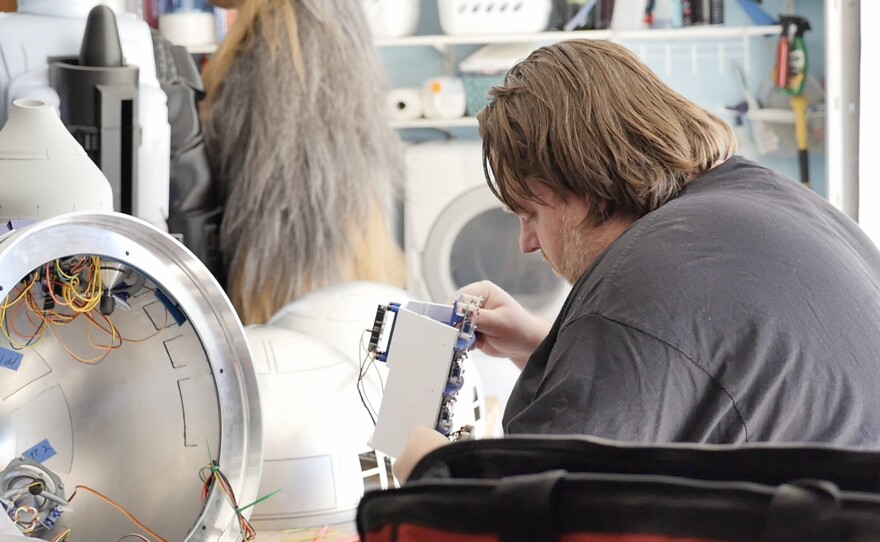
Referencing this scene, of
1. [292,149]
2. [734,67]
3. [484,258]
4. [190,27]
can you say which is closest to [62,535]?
→ [292,149]

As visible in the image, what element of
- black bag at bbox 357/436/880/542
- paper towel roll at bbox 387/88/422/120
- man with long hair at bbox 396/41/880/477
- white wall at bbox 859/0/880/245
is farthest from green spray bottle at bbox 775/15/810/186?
black bag at bbox 357/436/880/542

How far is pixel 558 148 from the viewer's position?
3.84ft

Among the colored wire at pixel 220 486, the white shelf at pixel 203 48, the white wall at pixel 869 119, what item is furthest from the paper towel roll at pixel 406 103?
the colored wire at pixel 220 486

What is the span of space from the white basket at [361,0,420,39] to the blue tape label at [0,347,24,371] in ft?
9.66

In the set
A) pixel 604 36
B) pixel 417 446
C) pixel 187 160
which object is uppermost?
pixel 604 36

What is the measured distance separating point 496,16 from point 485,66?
0.19m

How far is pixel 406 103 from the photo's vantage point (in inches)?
156

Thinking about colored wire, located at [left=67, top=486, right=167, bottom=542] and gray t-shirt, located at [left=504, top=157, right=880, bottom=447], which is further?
colored wire, located at [left=67, top=486, right=167, bottom=542]

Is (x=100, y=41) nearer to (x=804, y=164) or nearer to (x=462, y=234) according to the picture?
(x=462, y=234)

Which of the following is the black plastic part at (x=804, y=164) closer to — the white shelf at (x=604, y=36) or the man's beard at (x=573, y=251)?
the white shelf at (x=604, y=36)

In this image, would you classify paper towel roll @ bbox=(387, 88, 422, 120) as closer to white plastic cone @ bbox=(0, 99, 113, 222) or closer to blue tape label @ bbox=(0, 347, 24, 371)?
white plastic cone @ bbox=(0, 99, 113, 222)

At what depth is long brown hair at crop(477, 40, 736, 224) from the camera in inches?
45.9

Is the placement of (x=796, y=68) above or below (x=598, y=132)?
above

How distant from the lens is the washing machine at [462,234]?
13.0ft
